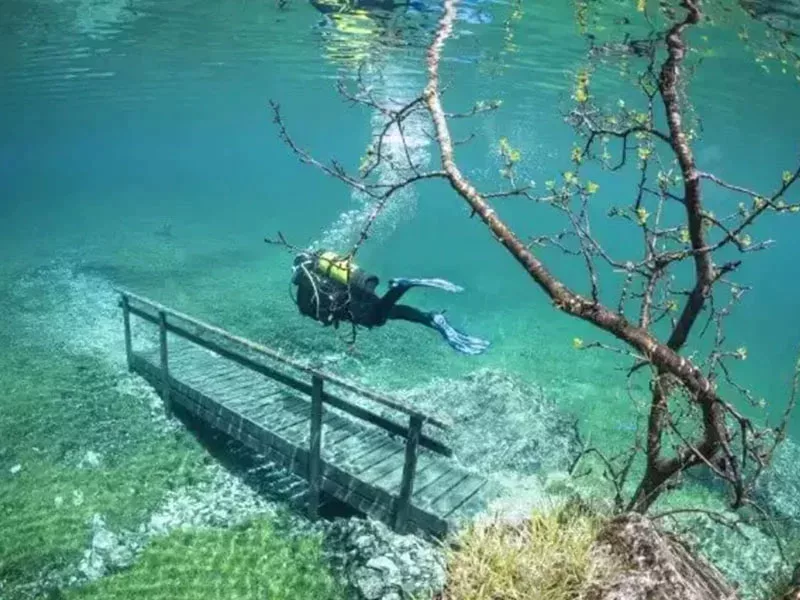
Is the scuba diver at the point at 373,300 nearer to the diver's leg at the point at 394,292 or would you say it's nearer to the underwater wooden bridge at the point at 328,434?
the diver's leg at the point at 394,292

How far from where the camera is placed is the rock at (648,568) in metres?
3.25

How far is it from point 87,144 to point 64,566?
3874 inches

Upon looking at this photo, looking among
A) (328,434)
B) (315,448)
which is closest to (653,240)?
(315,448)

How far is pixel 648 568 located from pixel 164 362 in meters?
9.45

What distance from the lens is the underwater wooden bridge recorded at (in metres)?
7.32

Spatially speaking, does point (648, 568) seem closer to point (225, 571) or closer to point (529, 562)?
point (529, 562)

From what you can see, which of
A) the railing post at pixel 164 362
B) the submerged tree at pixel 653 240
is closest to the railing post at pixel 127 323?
the railing post at pixel 164 362

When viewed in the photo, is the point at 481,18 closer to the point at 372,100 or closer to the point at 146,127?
the point at 372,100

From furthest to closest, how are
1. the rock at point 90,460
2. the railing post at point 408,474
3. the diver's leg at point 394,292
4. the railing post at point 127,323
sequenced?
1. the railing post at point 127,323
2. the diver's leg at point 394,292
3. the rock at point 90,460
4. the railing post at point 408,474

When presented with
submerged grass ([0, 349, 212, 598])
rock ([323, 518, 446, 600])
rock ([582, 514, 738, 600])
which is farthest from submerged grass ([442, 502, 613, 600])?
submerged grass ([0, 349, 212, 598])

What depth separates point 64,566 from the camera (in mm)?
7121

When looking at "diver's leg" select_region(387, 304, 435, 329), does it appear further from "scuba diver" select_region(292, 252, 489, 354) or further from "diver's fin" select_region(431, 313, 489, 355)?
"diver's fin" select_region(431, 313, 489, 355)

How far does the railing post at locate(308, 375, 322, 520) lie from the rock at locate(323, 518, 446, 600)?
1.39ft

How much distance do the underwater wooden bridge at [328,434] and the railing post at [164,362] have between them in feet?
0.07
